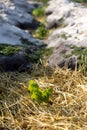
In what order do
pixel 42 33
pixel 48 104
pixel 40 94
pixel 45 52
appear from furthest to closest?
1. pixel 42 33
2. pixel 45 52
3. pixel 48 104
4. pixel 40 94

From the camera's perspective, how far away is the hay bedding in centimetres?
516

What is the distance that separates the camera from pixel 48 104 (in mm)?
5660

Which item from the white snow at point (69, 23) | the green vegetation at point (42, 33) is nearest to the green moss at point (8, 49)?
the white snow at point (69, 23)

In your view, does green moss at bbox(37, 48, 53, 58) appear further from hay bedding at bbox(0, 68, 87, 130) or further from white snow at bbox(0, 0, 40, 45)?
hay bedding at bbox(0, 68, 87, 130)

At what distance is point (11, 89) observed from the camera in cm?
615

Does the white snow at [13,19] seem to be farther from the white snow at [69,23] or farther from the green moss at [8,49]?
the white snow at [69,23]

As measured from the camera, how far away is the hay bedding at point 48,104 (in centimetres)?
516

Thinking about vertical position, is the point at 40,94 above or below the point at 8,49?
below

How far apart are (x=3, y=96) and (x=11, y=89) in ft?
0.83

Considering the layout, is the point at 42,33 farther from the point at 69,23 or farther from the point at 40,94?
the point at 40,94

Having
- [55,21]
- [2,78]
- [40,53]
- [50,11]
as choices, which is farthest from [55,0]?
[2,78]

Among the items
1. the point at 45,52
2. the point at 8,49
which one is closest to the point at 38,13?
the point at 45,52

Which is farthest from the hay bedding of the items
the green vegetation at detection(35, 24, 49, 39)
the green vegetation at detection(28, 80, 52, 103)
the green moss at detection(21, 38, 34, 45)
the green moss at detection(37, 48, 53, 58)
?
the green vegetation at detection(35, 24, 49, 39)

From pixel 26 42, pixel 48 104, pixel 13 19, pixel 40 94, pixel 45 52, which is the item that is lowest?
pixel 48 104
